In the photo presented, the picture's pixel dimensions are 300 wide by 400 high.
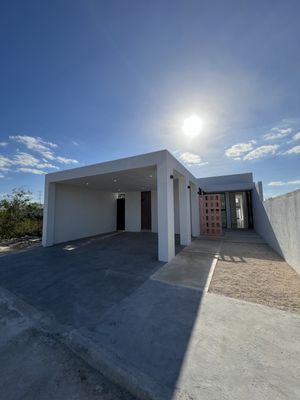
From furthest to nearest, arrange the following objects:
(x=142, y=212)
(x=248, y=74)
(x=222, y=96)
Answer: (x=142, y=212) < (x=222, y=96) < (x=248, y=74)

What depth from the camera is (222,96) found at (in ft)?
17.3

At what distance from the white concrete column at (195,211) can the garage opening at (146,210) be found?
3093mm

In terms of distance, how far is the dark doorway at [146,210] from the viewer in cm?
1167

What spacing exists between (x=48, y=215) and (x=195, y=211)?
296 inches

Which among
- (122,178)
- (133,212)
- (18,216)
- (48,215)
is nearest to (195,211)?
(133,212)

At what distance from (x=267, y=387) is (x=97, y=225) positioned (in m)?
10.3

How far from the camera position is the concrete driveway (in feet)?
4.65

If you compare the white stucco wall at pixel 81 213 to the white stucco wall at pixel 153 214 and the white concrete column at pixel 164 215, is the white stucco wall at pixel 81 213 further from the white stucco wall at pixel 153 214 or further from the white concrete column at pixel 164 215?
the white concrete column at pixel 164 215

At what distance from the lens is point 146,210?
38.6 ft

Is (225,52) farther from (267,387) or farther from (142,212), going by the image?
(142,212)

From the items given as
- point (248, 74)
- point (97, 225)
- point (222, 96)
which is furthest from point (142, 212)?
point (248, 74)

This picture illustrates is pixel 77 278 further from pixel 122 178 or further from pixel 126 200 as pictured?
pixel 126 200

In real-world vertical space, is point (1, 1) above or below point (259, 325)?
above

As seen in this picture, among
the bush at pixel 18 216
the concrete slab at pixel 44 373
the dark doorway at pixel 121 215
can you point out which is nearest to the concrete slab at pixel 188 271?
the concrete slab at pixel 44 373
